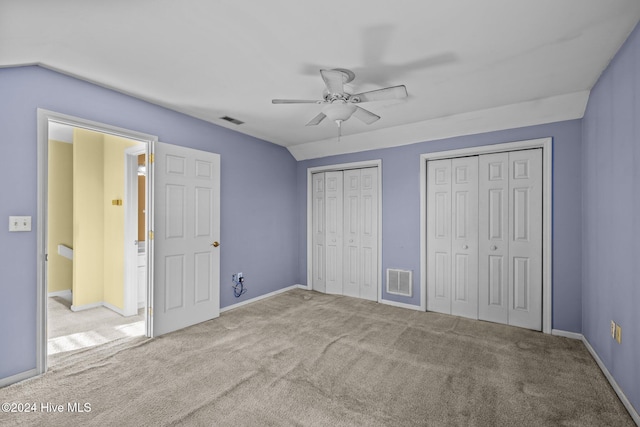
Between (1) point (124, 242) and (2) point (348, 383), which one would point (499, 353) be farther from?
(1) point (124, 242)

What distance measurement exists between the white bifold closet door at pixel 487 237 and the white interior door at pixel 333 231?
147 centimetres

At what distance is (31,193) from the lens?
2367 millimetres

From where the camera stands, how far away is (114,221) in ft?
13.6

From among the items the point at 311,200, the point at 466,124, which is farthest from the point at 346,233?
the point at 466,124

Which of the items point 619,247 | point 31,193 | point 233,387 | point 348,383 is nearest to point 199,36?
point 31,193

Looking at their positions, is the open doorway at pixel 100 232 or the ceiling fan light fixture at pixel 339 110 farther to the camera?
the open doorway at pixel 100 232

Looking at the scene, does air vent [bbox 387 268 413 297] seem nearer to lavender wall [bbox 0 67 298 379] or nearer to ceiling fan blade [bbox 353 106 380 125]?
lavender wall [bbox 0 67 298 379]

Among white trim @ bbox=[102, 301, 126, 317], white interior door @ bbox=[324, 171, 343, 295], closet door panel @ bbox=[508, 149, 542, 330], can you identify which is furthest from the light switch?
closet door panel @ bbox=[508, 149, 542, 330]

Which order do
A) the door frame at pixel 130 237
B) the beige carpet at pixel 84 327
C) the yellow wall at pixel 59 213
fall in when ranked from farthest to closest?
the yellow wall at pixel 59 213, the door frame at pixel 130 237, the beige carpet at pixel 84 327

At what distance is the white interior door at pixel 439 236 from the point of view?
4004 mm

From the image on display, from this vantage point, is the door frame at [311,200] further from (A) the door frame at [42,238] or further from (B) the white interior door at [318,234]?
(A) the door frame at [42,238]

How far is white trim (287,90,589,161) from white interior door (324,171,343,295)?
0.50m

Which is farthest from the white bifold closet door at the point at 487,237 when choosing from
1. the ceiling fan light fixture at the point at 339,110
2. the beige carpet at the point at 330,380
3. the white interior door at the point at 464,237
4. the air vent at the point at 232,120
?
the air vent at the point at 232,120

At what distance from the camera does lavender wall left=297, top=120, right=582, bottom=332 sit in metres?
3.21
